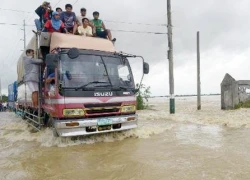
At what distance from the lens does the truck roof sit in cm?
784

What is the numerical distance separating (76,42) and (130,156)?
3.53 metres

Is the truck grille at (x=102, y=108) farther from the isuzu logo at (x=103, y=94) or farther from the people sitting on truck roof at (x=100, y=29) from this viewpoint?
the people sitting on truck roof at (x=100, y=29)

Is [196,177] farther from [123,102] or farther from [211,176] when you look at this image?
[123,102]

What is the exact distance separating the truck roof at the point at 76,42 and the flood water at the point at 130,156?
2384 mm

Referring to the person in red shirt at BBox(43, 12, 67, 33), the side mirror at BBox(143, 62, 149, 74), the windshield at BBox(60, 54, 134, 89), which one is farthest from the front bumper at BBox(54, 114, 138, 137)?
the person in red shirt at BBox(43, 12, 67, 33)

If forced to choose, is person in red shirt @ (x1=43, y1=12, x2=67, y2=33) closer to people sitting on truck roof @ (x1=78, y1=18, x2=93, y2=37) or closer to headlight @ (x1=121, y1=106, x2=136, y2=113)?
people sitting on truck roof @ (x1=78, y1=18, x2=93, y2=37)

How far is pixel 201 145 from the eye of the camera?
22.3ft

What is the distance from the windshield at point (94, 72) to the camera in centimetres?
710

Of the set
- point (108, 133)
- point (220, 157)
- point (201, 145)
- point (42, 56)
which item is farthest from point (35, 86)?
point (220, 157)

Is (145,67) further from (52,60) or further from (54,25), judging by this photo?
(54,25)

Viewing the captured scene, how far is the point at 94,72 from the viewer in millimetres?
7387

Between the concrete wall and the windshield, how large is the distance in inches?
387

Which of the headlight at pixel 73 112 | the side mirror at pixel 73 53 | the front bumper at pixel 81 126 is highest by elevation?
the side mirror at pixel 73 53

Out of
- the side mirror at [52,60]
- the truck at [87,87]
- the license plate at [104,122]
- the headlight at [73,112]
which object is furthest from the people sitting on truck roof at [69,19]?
the license plate at [104,122]
